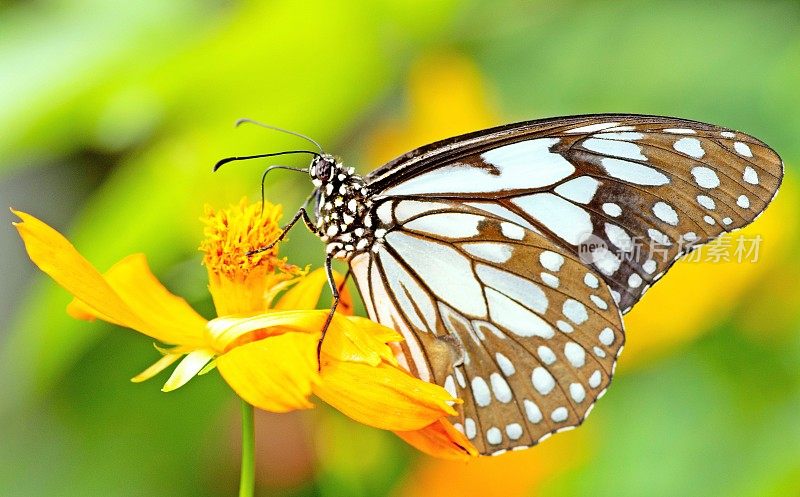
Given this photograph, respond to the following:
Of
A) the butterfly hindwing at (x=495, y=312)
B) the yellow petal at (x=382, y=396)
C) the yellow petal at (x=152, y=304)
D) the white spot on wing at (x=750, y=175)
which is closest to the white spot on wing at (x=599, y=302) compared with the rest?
the butterfly hindwing at (x=495, y=312)

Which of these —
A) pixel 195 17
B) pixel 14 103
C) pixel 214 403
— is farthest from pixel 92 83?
pixel 214 403

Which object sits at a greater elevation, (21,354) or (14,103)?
(14,103)

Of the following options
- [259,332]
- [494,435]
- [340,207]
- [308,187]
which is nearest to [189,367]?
[259,332]

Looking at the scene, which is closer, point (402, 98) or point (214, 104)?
point (214, 104)

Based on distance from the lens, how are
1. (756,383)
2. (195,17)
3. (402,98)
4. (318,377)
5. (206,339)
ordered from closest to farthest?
(318,377) < (206,339) < (195,17) < (756,383) < (402,98)

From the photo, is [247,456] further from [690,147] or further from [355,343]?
[690,147]

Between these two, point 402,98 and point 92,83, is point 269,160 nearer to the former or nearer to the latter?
point 92,83

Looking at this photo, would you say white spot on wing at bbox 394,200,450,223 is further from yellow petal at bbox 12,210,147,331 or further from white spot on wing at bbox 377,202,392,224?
yellow petal at bbox 12,210,147,331

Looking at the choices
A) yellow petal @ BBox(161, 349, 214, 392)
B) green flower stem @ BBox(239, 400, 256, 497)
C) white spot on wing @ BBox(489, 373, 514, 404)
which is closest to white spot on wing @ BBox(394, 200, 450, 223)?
white spot on wing @ BBox(489, 373, 514, 404)
